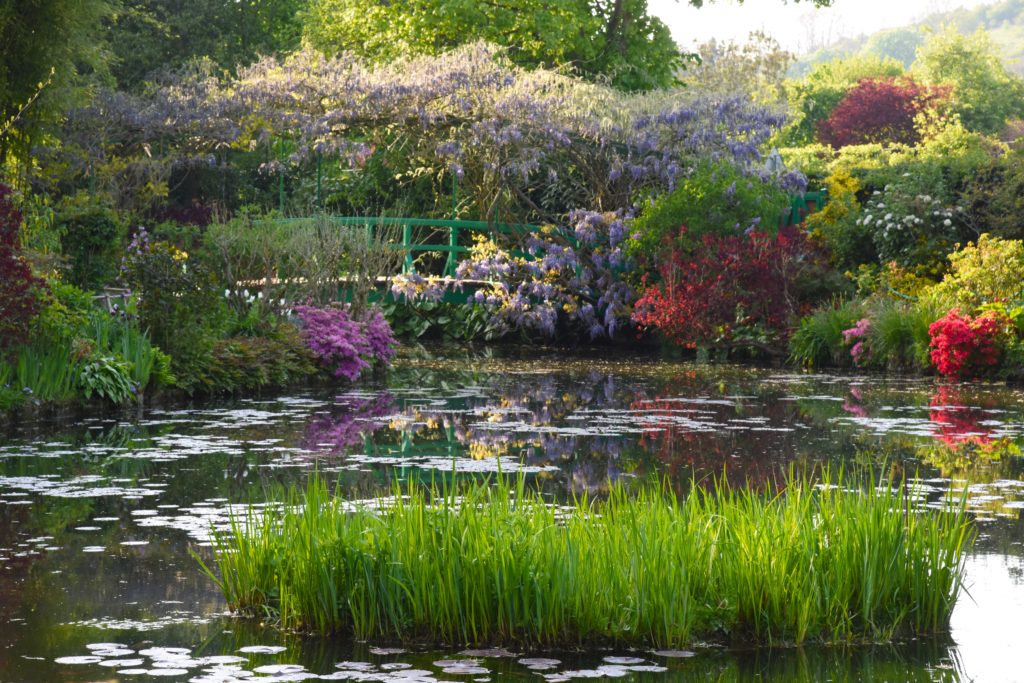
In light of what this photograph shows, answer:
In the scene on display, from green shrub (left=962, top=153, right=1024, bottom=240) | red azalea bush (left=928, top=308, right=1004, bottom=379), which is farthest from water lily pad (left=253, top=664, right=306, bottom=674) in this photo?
green shrub (left=962, top=153, right=1024, bottom=240)

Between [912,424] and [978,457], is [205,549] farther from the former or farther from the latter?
[912,424]

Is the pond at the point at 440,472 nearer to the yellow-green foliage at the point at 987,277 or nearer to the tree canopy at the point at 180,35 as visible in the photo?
the yellow-green foliage at the point at 987,277

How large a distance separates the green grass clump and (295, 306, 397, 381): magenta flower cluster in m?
10.7

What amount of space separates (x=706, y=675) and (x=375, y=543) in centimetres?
150

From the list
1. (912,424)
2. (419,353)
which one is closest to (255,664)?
(912,424)

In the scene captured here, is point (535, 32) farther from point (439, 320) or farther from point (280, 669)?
point (280, 669)

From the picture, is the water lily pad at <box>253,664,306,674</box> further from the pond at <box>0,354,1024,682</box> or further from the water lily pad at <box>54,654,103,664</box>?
the water lily pad at <box>54,654,103,664</box>

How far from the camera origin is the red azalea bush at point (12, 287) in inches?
484

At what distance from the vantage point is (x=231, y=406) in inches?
561

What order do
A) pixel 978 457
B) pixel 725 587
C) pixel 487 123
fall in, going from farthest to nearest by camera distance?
pixel 487 123, pixel 978 457, pixel 725 587

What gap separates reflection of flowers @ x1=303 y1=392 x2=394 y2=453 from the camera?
11551 mm

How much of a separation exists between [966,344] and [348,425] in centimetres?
858

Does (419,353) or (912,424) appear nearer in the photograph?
(912,424)

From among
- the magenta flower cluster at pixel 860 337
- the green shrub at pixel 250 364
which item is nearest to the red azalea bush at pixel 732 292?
the magenta flower cluster at pixel 860 337
